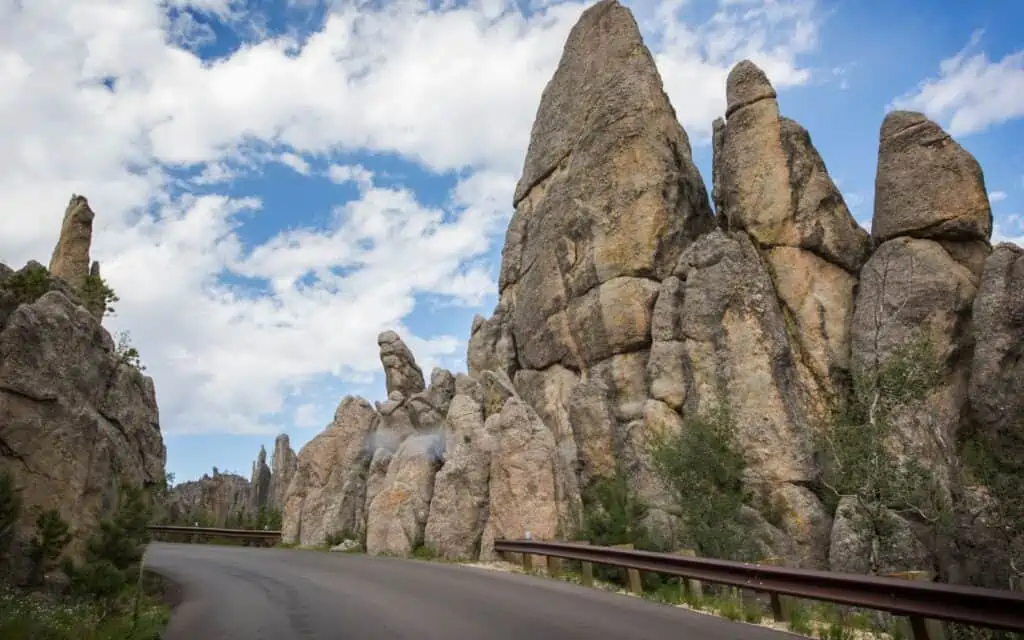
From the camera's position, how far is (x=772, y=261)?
3084 cm

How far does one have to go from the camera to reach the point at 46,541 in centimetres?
1374

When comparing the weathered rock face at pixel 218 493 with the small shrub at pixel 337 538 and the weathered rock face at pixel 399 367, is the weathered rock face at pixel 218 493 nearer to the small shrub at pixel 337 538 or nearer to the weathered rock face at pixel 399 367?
the weathered rock face at pixel 399 367

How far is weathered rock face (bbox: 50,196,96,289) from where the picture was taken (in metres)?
32.2

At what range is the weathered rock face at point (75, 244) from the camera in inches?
1268

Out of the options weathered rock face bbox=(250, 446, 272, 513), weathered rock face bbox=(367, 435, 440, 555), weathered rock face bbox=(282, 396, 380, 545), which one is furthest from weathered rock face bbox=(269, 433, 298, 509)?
weathered rock face bbox=(367, 435, 440, 555)

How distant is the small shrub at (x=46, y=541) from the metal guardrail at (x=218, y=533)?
22.4m

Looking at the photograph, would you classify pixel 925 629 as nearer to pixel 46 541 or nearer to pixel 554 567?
pixel 554 567

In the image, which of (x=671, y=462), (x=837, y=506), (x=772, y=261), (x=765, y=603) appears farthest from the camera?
(x=772, y=261)

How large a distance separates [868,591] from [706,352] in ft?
65.3

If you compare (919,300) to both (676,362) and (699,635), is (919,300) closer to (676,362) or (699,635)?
(676,362)

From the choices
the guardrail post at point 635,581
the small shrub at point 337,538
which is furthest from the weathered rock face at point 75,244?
the guardrail post at point 635,581

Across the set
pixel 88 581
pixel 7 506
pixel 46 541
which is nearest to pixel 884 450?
pixel 88 581


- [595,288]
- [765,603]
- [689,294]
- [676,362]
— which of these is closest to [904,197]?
[689,294]

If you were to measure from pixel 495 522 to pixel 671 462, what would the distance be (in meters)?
5.86
